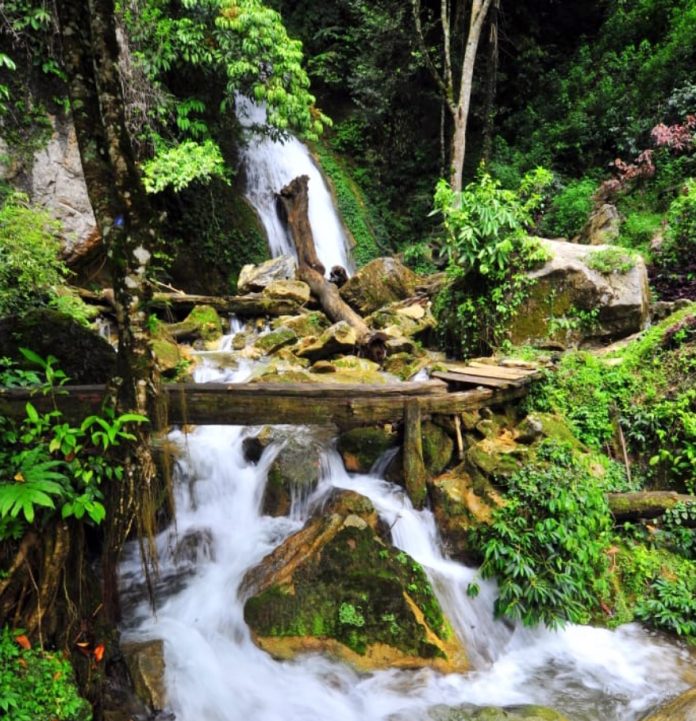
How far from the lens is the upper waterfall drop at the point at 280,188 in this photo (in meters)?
12.8

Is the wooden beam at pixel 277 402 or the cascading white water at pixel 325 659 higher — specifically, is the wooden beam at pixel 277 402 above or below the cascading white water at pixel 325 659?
above

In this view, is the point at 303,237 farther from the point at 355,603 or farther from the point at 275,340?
the point at 355,603

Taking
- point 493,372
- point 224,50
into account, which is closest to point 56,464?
point 493,372

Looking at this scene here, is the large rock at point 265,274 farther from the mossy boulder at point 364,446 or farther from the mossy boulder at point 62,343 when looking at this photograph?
the mossy boulder at point 62,343

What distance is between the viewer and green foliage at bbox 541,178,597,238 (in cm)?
1140

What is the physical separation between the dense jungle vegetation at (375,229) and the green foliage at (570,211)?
0.05m

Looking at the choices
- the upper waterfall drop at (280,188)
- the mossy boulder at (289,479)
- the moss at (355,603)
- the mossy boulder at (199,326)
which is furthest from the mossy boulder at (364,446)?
the upper waterfall drop at (280,188)

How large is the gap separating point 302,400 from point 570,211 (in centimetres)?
969

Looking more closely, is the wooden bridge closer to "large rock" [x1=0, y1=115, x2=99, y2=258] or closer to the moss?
the moss

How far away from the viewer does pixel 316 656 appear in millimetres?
4066

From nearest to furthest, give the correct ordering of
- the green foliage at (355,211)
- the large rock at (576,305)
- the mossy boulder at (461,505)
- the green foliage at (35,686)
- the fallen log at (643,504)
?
the green foliage at (35,686) → the mossy boulder at (461,505) → the fallen log at (643,504) → the large rock at (576,305) → the green foliage at (355,211)

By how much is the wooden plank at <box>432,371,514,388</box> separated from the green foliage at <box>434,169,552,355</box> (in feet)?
5.80

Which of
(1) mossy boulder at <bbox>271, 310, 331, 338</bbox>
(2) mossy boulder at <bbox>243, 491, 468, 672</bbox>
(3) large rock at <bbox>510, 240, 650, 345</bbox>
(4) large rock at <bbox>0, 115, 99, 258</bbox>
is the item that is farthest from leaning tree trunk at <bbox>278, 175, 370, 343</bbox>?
(2) mossy boulder at <bbox>243, 491, 468, 672</bbox>

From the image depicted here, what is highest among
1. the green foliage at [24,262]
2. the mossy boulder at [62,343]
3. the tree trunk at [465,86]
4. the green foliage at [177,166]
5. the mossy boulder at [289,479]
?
the tree trunk at [465,86]
